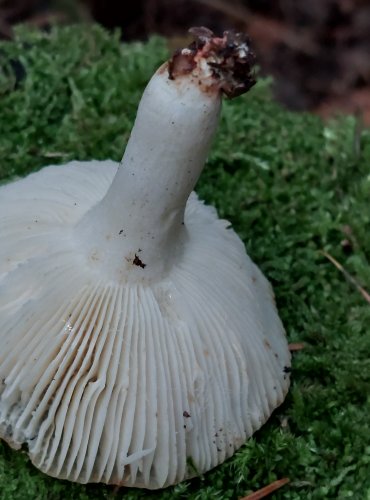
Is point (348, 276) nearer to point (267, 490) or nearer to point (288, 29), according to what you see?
point (267, 490)

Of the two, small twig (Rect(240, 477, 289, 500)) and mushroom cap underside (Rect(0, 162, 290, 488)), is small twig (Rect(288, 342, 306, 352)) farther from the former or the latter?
small twig (Rect(240, 477, 289, 500))

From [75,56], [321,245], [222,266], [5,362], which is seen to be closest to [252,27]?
[75,56]

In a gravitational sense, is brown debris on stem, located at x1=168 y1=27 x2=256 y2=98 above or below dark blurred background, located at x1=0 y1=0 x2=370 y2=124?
above

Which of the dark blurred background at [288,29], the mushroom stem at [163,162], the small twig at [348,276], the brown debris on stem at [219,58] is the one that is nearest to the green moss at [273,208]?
the small twig at [348,276]

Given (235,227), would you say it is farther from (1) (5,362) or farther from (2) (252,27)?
(2) (252,27)

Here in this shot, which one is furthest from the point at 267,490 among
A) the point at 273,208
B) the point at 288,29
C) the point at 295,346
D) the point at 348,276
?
the point at 288,29

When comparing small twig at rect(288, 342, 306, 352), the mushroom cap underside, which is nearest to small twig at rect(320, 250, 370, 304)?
small twig at rect(288, 342, 306, 352)
